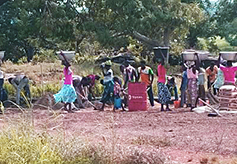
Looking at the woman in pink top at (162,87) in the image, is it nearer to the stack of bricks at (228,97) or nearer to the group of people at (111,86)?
the group of people at (111,86)

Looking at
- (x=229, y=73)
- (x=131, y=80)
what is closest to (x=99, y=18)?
(x=131, y=80)

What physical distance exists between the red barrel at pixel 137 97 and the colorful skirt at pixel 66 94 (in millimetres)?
1621

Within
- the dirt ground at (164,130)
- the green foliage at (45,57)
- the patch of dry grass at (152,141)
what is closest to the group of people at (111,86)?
the dirt ground at (164,130)

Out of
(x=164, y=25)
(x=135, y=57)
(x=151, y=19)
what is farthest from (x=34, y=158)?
(x=135, y=57)

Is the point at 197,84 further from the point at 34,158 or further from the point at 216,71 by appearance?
the point at 34,158

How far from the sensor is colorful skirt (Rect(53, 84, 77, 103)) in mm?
14727

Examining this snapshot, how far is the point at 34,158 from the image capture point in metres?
7.35

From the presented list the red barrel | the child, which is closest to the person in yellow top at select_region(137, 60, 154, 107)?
the red barrel

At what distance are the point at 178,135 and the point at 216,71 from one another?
7.61 metres

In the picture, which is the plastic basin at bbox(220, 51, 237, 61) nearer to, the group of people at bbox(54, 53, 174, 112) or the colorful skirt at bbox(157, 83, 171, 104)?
the group of people at bbox(54, 53, 174, 112)

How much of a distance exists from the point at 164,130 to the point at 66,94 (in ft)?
13.3

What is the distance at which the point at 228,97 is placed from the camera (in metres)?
14.3

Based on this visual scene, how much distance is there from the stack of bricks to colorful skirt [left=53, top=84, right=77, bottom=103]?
3822mm

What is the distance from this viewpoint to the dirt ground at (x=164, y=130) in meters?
8.72
